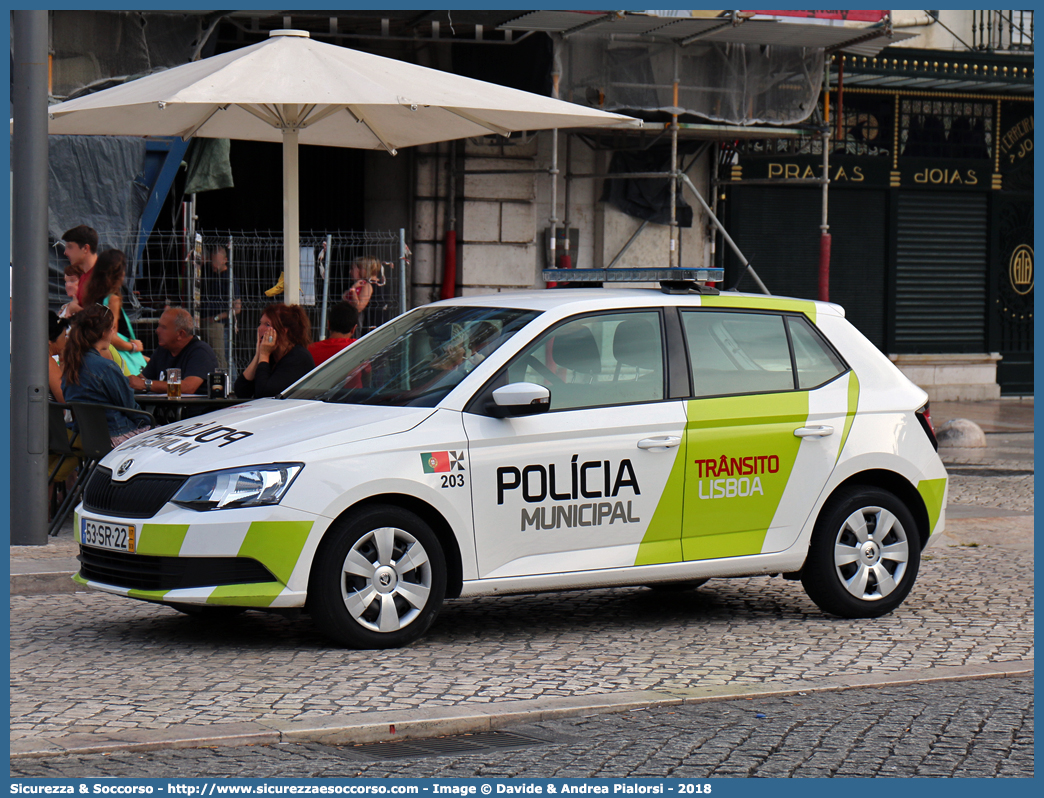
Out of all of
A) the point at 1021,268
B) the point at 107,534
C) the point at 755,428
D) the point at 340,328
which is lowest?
the point at 107,534

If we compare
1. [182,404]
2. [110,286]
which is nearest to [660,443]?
[182,404]

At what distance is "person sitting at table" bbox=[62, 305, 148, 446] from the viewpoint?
30.7 feet

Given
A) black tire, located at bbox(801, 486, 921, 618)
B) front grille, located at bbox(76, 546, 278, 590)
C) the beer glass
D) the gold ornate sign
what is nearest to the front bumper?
front grille, located at bbox(76, 546, 278, 590)

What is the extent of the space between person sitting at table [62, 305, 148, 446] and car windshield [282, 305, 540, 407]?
2.29 m

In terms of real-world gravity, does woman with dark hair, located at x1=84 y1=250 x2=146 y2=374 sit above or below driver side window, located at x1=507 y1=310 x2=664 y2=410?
above

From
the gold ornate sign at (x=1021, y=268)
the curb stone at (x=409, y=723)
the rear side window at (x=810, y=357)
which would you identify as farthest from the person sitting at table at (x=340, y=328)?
the gold ornate sign at (x=1021, y=268)

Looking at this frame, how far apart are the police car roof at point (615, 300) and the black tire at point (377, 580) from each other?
1357mm

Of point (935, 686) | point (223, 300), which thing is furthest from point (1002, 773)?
point (223, 300)

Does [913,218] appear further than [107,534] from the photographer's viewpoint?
Yes

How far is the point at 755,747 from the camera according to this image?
5066mm

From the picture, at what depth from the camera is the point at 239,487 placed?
20.2 ft

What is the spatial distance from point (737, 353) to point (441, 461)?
5.76ft

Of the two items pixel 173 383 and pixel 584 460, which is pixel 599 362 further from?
pixel 173 383

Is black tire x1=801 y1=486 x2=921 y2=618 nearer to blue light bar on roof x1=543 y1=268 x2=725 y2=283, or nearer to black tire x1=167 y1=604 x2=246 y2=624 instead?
blue light bar on roof x1=543 y1=268 x2=725 y2=283
